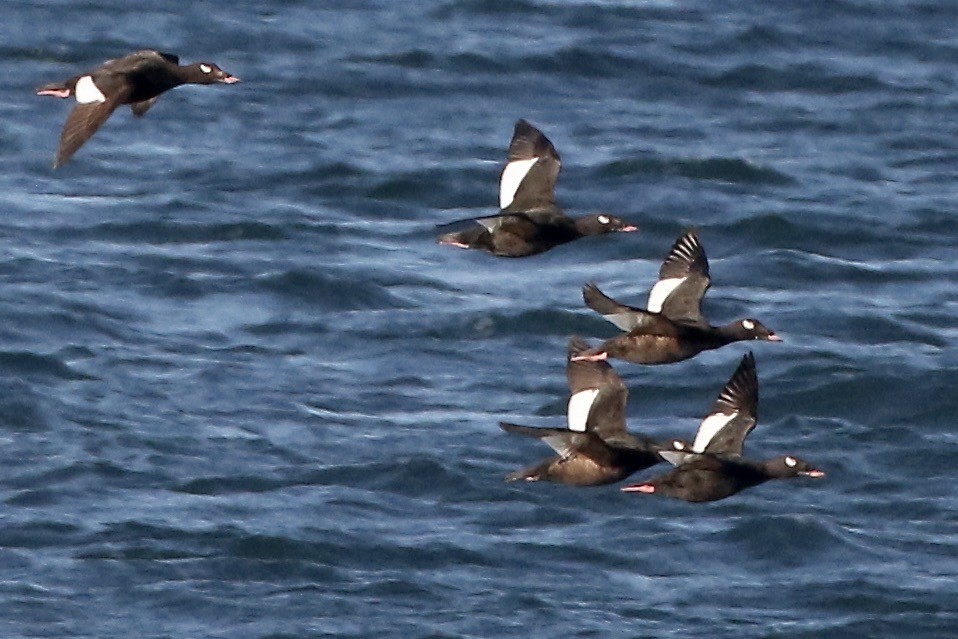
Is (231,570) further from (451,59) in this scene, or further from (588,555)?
(451,59)

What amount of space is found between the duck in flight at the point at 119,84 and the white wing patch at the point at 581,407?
2.95 meters

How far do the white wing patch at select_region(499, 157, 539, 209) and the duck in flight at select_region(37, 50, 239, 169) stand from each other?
1932mm

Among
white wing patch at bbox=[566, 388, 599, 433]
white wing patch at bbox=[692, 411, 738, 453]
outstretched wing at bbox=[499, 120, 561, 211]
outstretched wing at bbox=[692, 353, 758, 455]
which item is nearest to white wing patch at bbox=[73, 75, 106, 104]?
outstretched wing at bbox=[499, 120, 561, 211]

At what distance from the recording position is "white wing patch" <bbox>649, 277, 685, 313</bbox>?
1683 cm

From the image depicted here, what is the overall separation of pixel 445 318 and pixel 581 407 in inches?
475

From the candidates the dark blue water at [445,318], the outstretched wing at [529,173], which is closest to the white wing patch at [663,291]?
the outstretched wing at [529,173]

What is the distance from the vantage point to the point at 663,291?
16.9 m

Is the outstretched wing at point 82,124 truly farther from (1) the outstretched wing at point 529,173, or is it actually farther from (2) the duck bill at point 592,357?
(2) the duck bill at point 592,357

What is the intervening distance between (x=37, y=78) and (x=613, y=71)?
7482 millimetres

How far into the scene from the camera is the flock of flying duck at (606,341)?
16.0 metres

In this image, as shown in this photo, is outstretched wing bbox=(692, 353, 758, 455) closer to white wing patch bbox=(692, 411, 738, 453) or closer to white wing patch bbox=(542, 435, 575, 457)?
white wing patch bbox=(692, 411, 738, 453)

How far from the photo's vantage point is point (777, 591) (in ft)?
82.0

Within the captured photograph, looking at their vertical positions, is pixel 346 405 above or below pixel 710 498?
below

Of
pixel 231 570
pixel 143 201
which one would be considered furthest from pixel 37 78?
pixel 231 570
